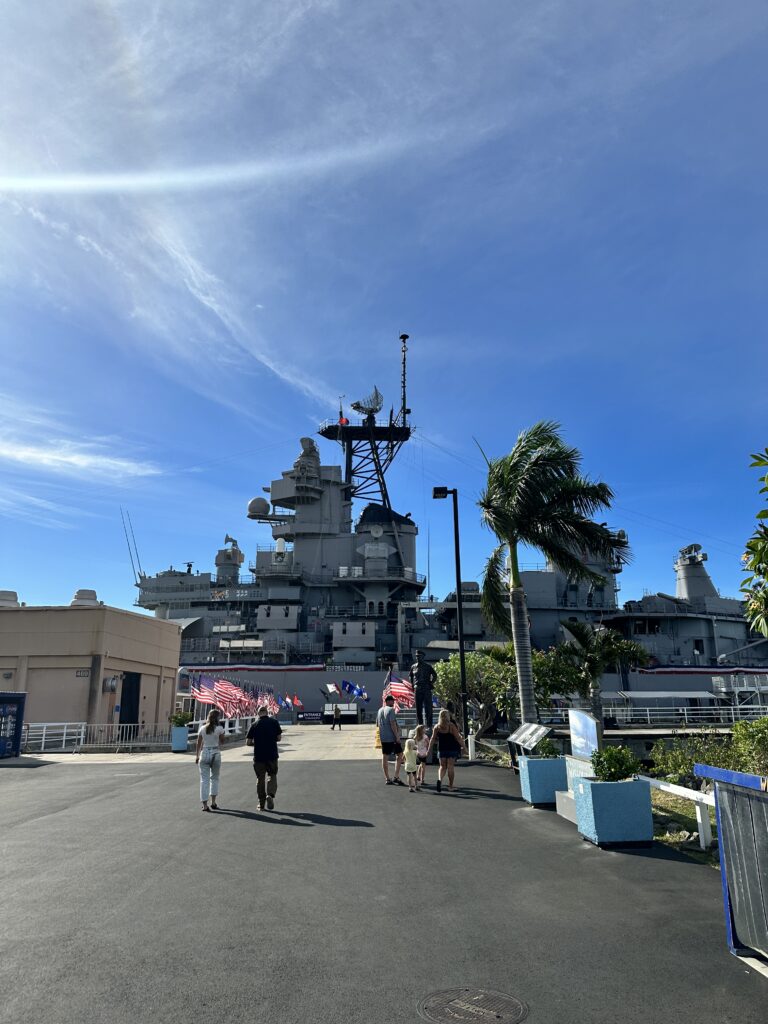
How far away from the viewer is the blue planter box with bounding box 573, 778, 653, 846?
777cm

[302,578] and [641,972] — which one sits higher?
[302,578]

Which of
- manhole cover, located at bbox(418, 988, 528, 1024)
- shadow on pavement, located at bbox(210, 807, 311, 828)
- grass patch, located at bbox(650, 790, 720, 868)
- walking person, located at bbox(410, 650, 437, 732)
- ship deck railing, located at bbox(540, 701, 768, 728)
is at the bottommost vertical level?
grass patch, located at bbox(650, 790, 720, 868)

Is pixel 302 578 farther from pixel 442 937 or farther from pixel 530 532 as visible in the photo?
pixel 442 937

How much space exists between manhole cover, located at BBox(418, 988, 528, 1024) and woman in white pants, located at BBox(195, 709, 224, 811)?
23.8ft

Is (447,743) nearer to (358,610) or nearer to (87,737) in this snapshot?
(87,737)

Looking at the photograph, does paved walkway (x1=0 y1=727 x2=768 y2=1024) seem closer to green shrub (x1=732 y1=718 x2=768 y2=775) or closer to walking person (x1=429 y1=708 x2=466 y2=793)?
walking person (x1=429 y1=708 x2=466 y2=793)

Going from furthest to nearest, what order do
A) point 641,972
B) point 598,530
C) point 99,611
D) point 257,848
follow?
point 99,611
point 598,530
point 257,848
point 641,972

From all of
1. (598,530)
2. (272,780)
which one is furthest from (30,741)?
(598,530)

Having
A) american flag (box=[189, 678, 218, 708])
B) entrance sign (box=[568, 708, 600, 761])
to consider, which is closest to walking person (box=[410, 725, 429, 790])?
entrance sign (box=[568, 708, 600, 761])

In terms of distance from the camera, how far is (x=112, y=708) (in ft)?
92.0

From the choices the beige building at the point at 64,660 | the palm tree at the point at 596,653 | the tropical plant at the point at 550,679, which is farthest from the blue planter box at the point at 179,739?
the palm tree at the point at 596,653

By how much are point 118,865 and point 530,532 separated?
1255 centimetres

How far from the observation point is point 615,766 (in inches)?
321

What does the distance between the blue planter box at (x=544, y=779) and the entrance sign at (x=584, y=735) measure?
0.87 m
